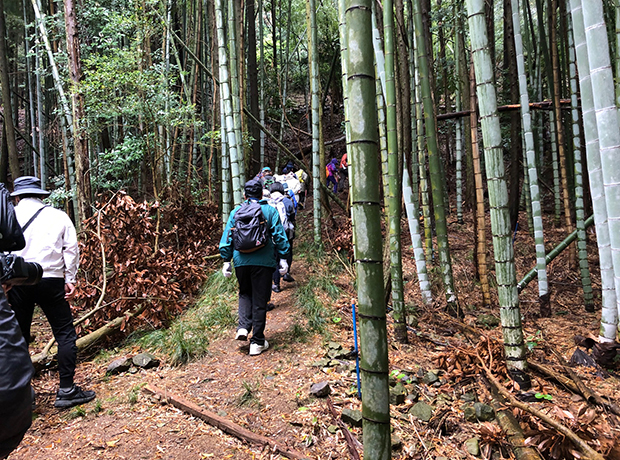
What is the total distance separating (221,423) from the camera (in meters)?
2.57

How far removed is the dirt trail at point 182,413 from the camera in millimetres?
2416

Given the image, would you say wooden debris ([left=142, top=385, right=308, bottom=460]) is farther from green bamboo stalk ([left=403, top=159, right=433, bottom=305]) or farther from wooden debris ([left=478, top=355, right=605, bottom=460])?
green bamboo stalk ([left=403, top=159, right=433, bottom=305])

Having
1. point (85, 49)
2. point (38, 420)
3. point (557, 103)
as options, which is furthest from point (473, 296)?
point (85, 49)

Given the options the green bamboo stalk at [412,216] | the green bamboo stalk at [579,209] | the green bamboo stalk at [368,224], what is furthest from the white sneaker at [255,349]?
the green bamboo stalk at [579,209]

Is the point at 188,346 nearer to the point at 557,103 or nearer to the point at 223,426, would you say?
the point at 223,426

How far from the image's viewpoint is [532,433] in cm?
216

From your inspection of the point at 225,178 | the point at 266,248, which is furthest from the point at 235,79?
the point at 266,248

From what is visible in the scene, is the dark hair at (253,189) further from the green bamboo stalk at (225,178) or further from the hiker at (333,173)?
the hiker at (333,173)

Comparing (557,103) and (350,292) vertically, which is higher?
(557,103)

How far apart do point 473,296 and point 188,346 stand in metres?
3.59

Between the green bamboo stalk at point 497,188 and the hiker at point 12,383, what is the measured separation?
250 cm

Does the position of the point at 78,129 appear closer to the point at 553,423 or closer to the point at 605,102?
the point at 605,102

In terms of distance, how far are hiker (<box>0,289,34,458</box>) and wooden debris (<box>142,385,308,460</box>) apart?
1.40 meters

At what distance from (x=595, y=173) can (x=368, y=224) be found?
2339 millimetres
